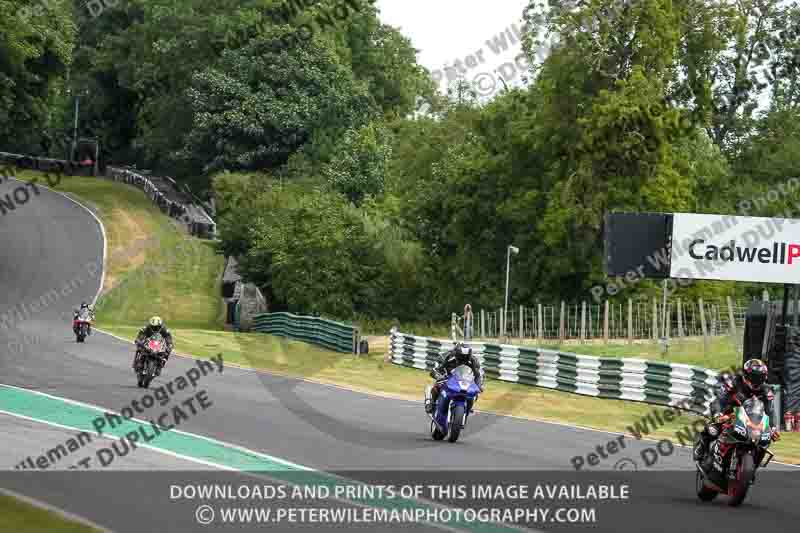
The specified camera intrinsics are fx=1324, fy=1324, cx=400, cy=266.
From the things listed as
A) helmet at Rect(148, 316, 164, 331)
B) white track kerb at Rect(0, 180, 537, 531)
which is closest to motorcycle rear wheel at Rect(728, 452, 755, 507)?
white track kerb at Rect(0, 180, 537, 531)

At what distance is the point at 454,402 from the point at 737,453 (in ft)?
19.1

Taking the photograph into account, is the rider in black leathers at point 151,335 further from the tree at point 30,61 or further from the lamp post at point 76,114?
the lamp post at point 76,114

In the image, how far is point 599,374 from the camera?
3081 cm

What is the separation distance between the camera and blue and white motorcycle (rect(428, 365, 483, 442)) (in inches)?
696

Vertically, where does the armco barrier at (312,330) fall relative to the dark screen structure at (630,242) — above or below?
below

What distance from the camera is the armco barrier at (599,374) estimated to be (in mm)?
27000

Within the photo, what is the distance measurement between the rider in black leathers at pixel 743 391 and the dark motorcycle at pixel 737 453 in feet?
0.36

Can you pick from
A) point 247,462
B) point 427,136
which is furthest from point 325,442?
point 427,136

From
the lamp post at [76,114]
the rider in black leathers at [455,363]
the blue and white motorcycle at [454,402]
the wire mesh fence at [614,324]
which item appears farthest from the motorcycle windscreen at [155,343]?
the lamp post at [76,114]

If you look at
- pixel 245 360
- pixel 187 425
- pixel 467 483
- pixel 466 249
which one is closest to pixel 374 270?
pixel 466 249

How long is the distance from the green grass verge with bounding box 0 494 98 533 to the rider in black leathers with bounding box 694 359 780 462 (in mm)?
6557

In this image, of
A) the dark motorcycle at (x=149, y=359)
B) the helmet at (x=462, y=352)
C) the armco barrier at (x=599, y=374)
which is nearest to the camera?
the helmet at (x=462, y=352)

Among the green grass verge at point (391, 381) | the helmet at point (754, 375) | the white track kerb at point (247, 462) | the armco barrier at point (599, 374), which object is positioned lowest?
the green grass verge at point (391, 381)

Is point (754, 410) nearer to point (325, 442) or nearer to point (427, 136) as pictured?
point (325, 442)
